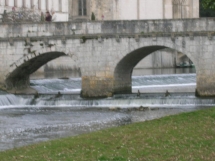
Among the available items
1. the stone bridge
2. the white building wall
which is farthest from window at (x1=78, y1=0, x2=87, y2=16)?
the stone bridge

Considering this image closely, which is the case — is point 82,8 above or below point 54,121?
above

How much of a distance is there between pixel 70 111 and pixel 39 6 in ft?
130

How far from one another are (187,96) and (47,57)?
13847mm

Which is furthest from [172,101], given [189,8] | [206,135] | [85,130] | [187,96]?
[189,8]

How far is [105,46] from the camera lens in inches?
2076

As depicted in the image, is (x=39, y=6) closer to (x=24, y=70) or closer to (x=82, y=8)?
(x=82, y=8)

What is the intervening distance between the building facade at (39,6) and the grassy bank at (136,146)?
48.2m

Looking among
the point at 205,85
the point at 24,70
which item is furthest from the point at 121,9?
the point at 205,85

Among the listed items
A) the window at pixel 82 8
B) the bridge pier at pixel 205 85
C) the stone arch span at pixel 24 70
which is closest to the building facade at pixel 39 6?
the window at pixel 82 8

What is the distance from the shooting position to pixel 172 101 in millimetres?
47219

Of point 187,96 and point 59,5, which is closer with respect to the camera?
point 187,96

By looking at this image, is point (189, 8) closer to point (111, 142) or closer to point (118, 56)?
point (118, 56)

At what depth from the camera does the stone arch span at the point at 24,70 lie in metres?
55.1

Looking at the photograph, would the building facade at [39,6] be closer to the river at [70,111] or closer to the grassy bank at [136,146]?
the river at [70,111]
